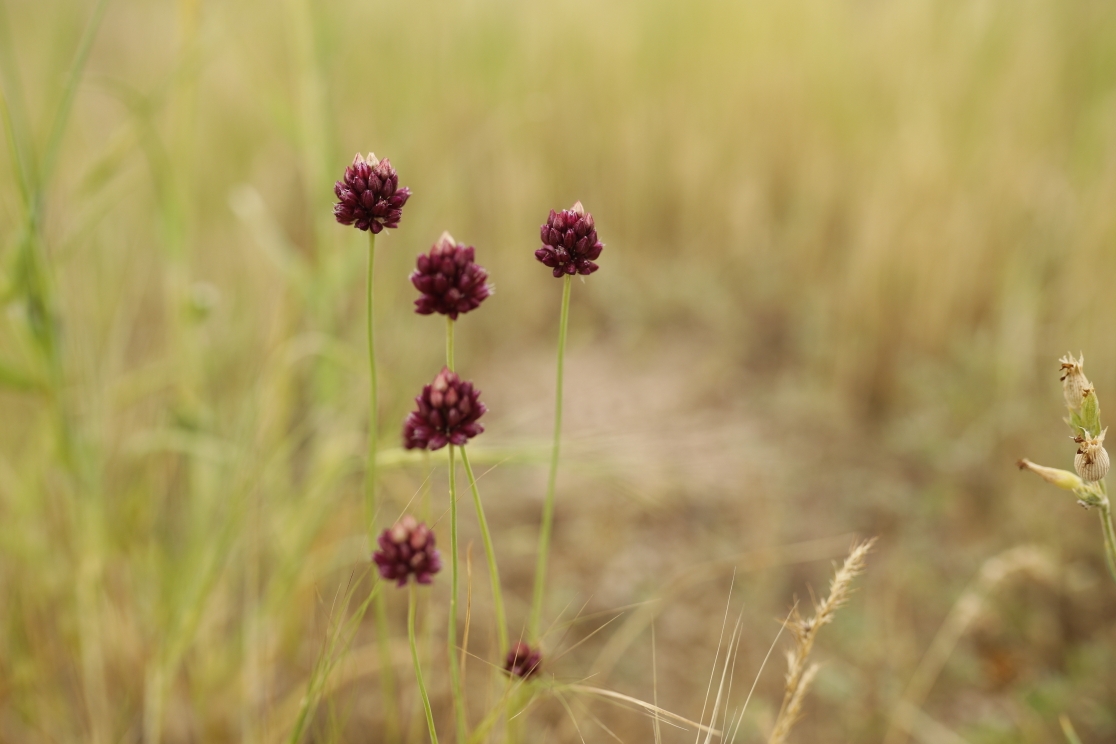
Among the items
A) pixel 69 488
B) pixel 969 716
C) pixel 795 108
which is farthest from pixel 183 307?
pixel 795 108

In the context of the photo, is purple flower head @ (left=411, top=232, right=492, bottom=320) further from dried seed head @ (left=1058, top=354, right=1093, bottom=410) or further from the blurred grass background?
dried seed head @ (left=1058, top=354, right=1093, bottom=410)

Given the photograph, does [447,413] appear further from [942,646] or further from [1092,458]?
[942,646]

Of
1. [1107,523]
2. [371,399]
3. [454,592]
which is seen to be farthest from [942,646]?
[371,399]

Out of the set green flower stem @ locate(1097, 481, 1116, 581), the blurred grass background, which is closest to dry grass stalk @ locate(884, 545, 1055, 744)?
the blurred grass background

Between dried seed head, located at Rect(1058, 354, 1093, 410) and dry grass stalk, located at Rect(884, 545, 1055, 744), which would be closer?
dried seed head, located at Rect(1058, 354, 1093, 410)

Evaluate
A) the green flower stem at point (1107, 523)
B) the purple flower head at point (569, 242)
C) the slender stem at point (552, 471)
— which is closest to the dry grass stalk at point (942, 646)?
the green flower stem at point (1107, 523)
